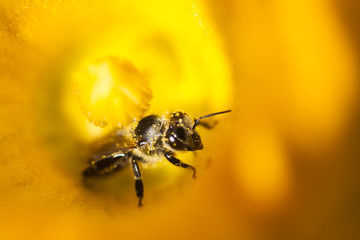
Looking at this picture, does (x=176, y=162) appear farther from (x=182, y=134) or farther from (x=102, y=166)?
(x=102, y=166)

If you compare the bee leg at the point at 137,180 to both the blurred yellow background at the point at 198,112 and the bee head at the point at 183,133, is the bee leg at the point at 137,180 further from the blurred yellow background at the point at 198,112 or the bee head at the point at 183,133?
the bee head at the point at 183,133

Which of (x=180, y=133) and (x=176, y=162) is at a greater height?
(x=180, y=133)

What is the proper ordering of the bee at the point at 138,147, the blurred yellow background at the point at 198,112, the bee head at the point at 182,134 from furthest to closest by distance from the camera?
the bee at the point at 138,147 < the bee head at the point at 182,134 < the blurred yellow background at the point at 198,112

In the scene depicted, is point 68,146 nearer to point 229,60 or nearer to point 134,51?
point 134,51

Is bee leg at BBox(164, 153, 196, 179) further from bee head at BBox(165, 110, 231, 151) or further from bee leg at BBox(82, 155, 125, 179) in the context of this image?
bee leg at BBox(82, 155, 125, 179)

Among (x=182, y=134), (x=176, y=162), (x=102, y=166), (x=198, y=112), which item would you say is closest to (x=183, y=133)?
(x=182, y=134)

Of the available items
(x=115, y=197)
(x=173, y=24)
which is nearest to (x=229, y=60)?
(x=173, y=24)

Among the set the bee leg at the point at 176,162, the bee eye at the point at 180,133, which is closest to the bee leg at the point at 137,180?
the bee leg at the point at 176,162
